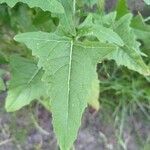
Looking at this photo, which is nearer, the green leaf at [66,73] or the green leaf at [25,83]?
the green leaf at [66,73]

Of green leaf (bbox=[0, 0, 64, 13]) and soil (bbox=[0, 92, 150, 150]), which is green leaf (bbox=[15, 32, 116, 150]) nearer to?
green leaf (bbox=[0, 0, 64, 13])

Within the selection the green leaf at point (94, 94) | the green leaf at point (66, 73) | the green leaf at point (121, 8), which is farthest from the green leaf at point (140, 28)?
the green leaf at point (66, 73)

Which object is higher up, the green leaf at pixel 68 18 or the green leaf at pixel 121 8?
the green leaf at pixel 68 18

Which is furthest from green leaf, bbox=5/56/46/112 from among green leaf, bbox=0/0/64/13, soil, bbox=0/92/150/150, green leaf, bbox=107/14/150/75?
soil, bbox=0/92/150/150

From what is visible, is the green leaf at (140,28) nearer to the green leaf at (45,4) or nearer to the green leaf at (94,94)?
the green leaf at (94,94)

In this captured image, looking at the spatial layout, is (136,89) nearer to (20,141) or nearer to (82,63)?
(20,141)

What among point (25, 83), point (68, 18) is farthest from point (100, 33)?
point (25, 83)

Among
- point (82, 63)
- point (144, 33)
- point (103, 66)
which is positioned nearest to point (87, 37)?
point (82, 63)

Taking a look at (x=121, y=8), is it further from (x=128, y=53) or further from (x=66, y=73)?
(x=66, y=73)
